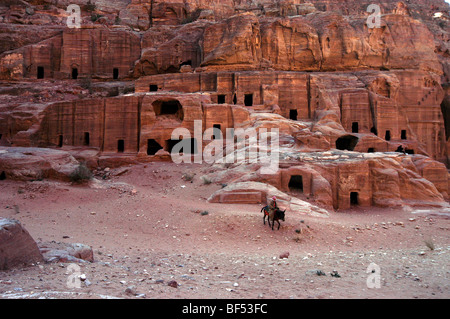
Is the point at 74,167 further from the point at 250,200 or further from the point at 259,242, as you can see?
the point at 259,242

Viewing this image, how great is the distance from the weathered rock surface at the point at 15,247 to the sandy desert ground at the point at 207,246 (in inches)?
A: 12.2

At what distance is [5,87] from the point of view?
3381 cm

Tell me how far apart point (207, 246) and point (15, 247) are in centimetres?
552

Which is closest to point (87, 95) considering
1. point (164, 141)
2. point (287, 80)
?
point (164, 141)

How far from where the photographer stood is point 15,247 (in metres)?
6.61

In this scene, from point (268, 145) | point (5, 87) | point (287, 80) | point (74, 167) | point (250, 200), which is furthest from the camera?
point (5, 87)

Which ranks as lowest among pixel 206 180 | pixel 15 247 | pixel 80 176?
pixel 206 180

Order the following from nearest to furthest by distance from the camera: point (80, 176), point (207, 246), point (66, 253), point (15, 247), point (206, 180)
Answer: point (15, 247)
point (66, 253)
point (207, 246)
point (80, 176)
point (206, 180)

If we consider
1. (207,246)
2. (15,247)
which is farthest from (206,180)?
(15,247)

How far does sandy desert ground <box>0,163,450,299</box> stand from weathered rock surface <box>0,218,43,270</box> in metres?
0.31

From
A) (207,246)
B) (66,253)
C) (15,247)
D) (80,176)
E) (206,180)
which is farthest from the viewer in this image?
(206,180)

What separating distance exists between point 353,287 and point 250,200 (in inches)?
346

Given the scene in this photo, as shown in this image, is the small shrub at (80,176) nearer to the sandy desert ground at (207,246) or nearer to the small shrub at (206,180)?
the sandy desert ground at (207,246)

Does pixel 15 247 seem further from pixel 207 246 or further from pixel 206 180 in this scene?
pixel 206 180
